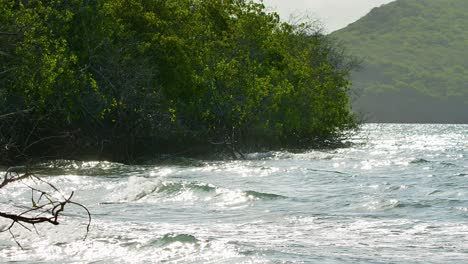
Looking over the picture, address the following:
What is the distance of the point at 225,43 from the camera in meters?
46.2

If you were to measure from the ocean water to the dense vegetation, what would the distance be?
3608mm

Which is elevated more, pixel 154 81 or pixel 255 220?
pixel 154 81

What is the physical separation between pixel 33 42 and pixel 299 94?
26.4 meters

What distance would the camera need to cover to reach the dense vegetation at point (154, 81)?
30.4 metres

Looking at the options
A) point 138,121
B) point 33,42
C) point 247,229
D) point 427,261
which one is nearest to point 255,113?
point 138,121

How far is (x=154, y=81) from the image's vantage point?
40000mm

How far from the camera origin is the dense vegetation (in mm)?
30438

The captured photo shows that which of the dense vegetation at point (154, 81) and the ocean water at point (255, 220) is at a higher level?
the dense vegetation at point (154, 81)

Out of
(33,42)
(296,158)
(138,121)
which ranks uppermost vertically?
(33,42)

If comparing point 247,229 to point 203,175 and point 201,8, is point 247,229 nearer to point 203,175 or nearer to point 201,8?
point 203,175

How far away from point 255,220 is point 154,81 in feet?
78.3

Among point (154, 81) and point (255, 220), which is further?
point (154, 81)

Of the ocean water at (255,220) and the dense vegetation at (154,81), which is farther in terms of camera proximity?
the dense vegetation at (154,81)

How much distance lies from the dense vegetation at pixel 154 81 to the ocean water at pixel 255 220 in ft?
11.8
